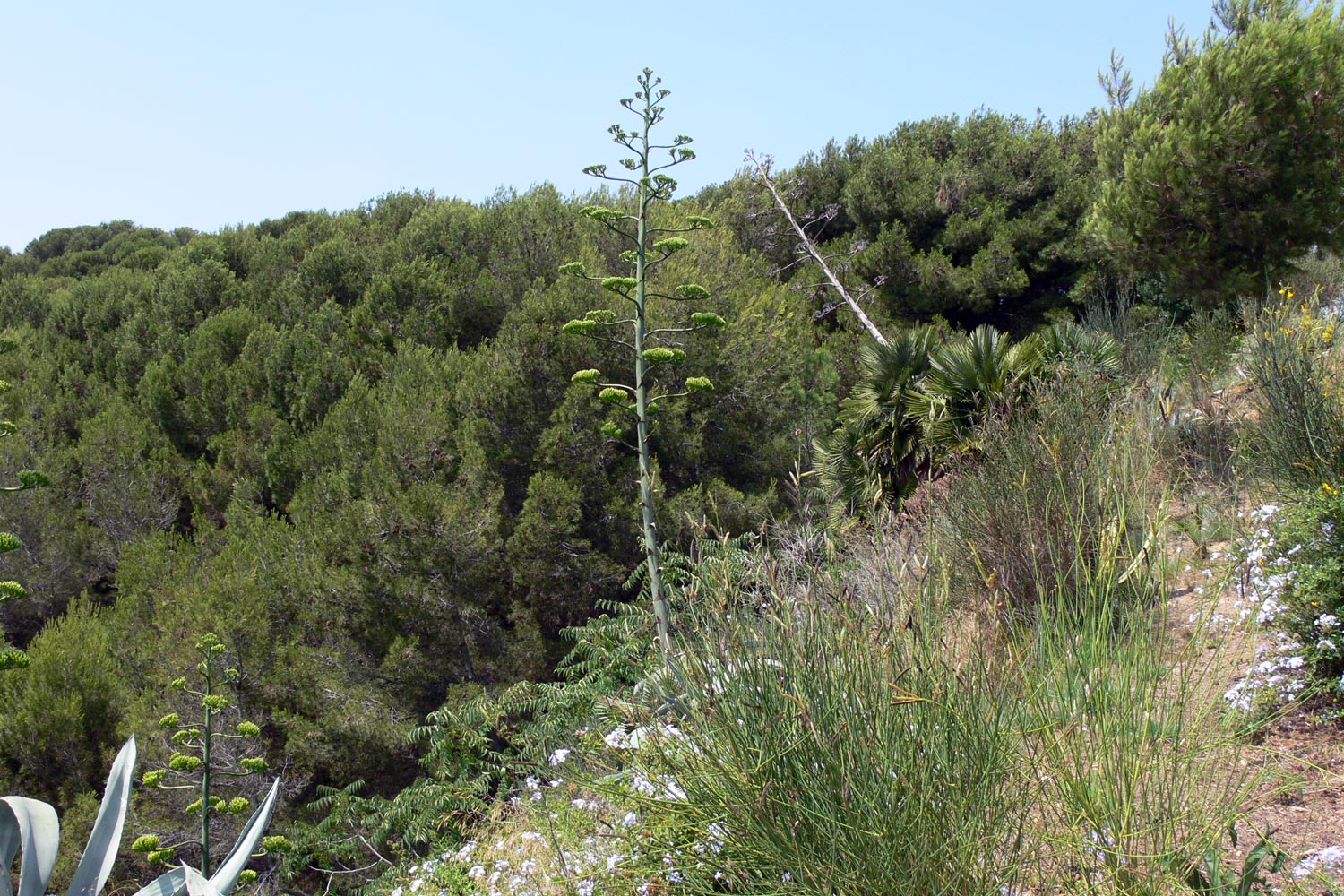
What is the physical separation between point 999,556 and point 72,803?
11675mm

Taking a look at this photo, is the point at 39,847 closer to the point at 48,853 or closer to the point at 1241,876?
the point at 48,853

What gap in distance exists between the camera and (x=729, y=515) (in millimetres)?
11469

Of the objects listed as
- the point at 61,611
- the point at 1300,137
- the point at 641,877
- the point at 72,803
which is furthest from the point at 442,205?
the point at 641,877

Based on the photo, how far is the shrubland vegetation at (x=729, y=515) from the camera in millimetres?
2102

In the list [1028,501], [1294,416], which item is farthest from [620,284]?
[1294,416]

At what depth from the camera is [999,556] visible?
180 inches

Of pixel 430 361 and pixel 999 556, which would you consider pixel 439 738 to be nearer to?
pixel 999 556

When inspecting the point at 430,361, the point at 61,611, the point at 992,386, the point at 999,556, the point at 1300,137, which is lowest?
the point at 61,611

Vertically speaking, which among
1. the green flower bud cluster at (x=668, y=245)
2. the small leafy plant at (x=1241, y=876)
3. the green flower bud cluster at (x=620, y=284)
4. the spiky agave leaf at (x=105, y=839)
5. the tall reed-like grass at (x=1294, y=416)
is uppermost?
the green flower bud cluster at (x=668, y=245)

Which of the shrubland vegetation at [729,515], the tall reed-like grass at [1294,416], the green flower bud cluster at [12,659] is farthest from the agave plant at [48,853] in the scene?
the tall reed-like grass at [1294,416]

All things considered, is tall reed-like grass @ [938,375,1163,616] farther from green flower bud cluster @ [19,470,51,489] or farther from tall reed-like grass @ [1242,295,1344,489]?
green flower bud cluster @ [19,470,51,489]

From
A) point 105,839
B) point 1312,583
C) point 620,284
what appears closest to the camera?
point 105,839

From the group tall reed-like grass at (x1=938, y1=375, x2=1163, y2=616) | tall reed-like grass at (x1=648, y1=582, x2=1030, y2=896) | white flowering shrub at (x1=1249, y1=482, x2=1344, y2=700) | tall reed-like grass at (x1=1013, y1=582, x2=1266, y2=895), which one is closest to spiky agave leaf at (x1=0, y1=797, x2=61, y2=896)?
tall reed-like grass at (x1=648, y1=582, x2=1030, y2=896)

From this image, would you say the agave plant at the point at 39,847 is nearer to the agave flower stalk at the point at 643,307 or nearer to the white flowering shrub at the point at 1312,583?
the agave flower stalk at the point at 643,307
